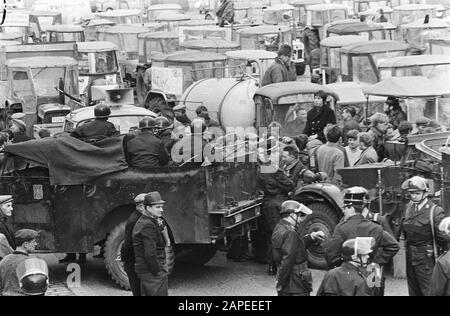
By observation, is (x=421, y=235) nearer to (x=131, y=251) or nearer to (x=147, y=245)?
(x=147, y=245)

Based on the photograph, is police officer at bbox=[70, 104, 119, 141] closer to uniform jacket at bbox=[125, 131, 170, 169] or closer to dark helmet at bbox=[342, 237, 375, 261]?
uniform jacket at bbox=[125, 131, 170, 169]

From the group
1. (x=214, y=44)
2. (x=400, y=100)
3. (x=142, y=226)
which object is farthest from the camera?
(x=214, y=44)

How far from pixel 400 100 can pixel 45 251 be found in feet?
25.3

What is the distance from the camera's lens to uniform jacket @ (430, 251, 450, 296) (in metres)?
11.4

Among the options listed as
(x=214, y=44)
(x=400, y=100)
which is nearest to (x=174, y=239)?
(x=400, y=100)

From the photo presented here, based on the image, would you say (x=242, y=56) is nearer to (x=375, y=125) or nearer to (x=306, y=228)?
(x=375, y=125)

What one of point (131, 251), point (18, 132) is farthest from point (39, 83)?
point (131, 251)

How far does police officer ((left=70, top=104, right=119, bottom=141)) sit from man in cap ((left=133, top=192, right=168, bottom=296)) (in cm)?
327

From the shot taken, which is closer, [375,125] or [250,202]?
[250,202]

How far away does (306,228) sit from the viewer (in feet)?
53.0

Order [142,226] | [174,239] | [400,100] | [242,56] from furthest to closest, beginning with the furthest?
[242,56] → [400,100] → [174,239] → [142,226]

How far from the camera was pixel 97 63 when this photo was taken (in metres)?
31.7

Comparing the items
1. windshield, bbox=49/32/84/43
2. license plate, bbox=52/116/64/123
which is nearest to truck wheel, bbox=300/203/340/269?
license plate, bbox=52/116/64/123

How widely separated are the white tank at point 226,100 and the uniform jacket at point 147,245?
11024mm
